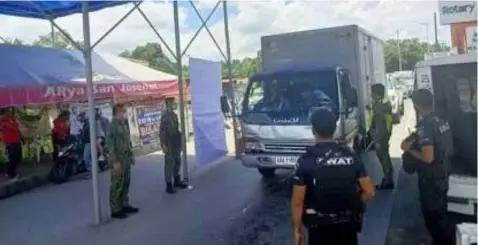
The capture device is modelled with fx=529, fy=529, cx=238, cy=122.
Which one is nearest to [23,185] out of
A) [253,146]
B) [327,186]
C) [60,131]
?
[60,131]

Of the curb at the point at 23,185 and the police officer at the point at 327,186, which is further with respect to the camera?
the curb at the point at 23,185

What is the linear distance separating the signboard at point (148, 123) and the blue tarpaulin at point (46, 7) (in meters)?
4.91

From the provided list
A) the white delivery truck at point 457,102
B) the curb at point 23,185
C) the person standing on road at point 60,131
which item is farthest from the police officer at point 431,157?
the person standing on road at point 60,131

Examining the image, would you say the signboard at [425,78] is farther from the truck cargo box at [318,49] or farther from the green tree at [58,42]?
the green tree at [58,42]

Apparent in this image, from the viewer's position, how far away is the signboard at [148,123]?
55.2 feet

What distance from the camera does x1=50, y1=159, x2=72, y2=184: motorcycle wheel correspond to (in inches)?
461

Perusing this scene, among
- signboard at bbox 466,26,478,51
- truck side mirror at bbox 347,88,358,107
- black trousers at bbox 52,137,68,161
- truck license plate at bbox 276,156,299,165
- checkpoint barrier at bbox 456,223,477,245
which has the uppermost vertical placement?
signboard at bbox 466,26,478,51

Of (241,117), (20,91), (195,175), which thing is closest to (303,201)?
(241,117)

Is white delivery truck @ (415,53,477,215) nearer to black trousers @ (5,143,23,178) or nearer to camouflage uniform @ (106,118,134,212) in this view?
camouflage uniform @ (106,118,134,212)

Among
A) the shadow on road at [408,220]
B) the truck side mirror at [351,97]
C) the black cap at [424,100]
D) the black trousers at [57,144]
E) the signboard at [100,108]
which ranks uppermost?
the signboard at [100,108]

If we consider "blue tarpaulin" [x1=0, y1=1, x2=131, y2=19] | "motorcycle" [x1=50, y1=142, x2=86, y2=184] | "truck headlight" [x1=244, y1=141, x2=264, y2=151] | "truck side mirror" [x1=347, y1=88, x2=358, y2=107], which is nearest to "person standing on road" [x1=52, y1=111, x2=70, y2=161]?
"motorcycle" [x1=50, y1=142, x2=86, y2=184]

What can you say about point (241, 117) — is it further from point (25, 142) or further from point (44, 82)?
point (25, 142)

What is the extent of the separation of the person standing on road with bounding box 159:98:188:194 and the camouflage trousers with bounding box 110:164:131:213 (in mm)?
1448

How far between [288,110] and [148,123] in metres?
9.01
